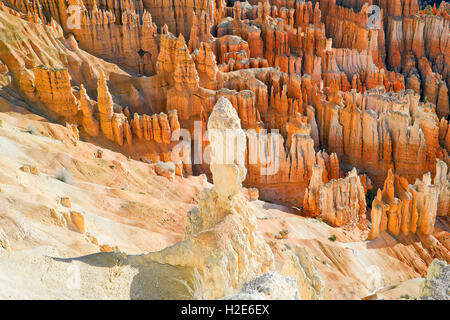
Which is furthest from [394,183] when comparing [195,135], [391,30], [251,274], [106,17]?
[391,30]

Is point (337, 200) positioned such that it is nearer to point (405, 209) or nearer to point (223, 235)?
point (405, 209)

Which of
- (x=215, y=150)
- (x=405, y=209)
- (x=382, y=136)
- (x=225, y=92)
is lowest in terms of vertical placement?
(x=405, y=209)

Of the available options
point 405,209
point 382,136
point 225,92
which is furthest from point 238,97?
point 405,209

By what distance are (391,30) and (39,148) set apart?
40.1 metres

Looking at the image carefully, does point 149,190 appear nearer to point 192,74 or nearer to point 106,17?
point 192,74

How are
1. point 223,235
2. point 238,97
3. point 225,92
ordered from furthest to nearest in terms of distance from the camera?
point 225,92 → point 238,97 → point 223,235

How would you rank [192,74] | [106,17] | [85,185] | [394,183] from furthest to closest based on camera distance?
[106,17]
[192,74]
[394,183]
[85,185]

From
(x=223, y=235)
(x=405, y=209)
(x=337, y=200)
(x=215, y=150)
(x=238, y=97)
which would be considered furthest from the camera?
(x=238, y=97)

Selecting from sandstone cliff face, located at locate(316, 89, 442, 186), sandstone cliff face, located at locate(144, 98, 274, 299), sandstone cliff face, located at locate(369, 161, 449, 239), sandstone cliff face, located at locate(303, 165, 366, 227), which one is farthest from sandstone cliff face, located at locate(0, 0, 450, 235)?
sandstone cliff face, located at locate(144, 98, 274, 299)

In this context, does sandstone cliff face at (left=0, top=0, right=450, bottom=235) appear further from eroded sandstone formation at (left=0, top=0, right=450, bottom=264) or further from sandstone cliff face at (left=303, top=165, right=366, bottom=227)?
sandstone cliff face at (left=303, top=165, right=366, bottom=227)

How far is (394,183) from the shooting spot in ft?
76.6

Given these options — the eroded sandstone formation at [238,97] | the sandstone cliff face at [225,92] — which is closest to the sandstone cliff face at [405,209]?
the eroded sandstone formation at [238,97]

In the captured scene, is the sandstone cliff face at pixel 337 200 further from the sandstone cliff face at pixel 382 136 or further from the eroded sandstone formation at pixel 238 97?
the sandstone cliff face at pixel 382 136

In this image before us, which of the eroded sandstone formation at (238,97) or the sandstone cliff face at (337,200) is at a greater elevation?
the eroded sandstone formation at (238,97)
